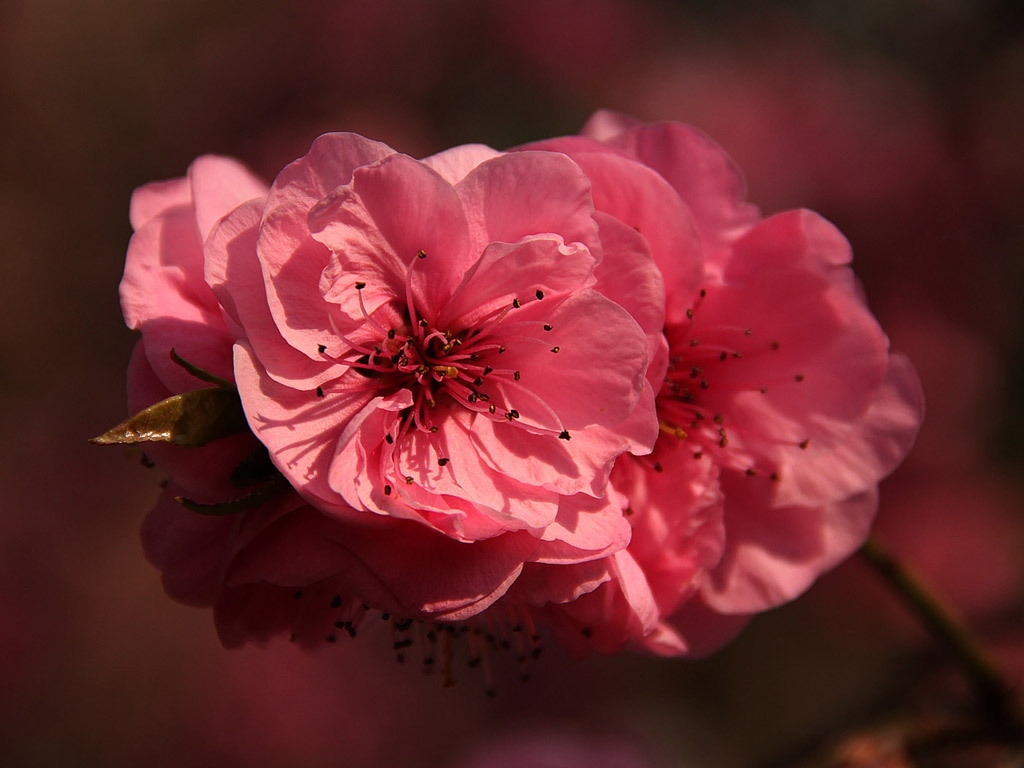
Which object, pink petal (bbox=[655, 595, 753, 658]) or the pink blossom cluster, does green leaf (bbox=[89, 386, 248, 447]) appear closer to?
the pink blossom cluster

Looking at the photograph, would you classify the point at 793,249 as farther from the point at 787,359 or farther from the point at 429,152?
the point at 429,152

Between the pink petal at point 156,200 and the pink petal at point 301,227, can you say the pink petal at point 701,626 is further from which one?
the pink petal at point 156,200

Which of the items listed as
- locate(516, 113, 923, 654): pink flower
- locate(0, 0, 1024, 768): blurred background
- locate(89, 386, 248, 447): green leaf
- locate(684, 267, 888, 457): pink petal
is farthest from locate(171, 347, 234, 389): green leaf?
locate(0, 0, 1024, 768): blurred background

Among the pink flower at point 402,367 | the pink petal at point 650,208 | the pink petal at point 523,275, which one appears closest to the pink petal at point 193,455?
the pink flower at point 402,367

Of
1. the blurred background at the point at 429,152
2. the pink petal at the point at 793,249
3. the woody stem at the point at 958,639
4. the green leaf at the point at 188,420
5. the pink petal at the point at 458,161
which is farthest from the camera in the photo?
the blurred background at the point at 429,152

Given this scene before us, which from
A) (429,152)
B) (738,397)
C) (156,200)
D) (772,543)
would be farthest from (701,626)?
(429,152)
